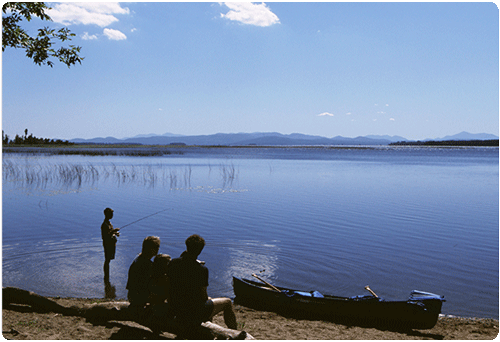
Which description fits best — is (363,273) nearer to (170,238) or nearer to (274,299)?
(274,299)

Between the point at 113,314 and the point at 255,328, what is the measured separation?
2984mm

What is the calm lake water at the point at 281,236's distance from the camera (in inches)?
508

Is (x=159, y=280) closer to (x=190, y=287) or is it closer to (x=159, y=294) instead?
(x=159, y=294)

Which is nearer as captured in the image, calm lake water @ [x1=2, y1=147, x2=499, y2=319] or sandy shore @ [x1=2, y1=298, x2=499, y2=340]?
sandy shore @ [x1=2, y1=298, x2=499, y2=340]

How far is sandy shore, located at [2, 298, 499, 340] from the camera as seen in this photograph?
24.7 ft

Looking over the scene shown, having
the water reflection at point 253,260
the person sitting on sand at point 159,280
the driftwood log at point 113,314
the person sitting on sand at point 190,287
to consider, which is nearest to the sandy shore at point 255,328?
the driftwood log at point 113,314

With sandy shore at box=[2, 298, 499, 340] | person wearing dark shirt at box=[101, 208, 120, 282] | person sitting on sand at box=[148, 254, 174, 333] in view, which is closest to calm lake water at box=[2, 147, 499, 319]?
person wearing dark shirt at box=[101, 208, 120, 282]

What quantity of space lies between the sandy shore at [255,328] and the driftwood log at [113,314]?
0.14 meters

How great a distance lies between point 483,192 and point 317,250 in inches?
968

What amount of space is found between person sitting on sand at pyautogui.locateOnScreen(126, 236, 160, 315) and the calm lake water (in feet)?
15.3

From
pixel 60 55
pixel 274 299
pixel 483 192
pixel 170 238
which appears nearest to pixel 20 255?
pixel 170 238

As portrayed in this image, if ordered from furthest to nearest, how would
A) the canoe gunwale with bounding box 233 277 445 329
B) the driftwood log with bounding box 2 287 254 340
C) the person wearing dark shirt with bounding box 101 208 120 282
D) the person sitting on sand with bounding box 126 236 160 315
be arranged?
the person wearing dark shirt with bounding box 101 208 120 282 < the canoe gunwale with bounding box 233 277 445 329 < the person sitting on sand with bounding box 126 236 160 315 < the driftwood log with bounding box 2 287 254 340

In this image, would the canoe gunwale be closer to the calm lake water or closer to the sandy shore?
the sandy shore

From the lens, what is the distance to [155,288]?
24.3ft
